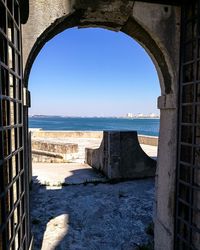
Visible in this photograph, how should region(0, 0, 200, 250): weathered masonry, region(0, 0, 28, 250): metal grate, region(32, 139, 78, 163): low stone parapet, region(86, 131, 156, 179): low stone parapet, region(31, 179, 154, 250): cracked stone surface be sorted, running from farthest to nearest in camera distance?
region(32, 139, 78, 163): low stone parapet, region(86, 131, 156, 179): low stone parapet, region(31, 179, 154, 250): cracked stone surface, region(0, 0, 200, 250): weathered masonry, region(0, 0, 28, 250): metal grate

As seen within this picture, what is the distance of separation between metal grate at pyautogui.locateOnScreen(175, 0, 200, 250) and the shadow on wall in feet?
4.41

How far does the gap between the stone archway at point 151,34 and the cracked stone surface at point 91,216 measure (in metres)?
0.93

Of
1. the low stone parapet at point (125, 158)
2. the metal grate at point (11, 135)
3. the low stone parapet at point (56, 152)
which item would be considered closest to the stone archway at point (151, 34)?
the metal grate at point (11, 135)

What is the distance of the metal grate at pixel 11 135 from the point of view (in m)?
2.24

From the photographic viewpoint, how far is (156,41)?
3.61 m

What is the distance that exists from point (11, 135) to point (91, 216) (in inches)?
140

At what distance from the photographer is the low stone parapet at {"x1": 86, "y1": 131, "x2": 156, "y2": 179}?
836 cm

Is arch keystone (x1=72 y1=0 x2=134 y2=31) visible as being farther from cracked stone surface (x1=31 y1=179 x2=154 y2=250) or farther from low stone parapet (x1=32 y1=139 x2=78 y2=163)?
low stone parapet (x1=32 y1=139 x2=78 y2=163)

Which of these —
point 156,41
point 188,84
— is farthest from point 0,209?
point 156,41

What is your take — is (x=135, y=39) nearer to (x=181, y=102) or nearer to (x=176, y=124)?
(x=181, y=102)

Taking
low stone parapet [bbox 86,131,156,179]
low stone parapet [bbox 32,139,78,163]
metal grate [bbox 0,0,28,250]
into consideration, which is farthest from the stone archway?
low stone parapet [bbox 32,139,78,163]

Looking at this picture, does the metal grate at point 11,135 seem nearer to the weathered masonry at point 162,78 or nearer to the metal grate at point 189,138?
the weathered masonry at point 162,78

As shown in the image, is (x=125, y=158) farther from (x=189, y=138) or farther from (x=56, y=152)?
(x=189, y=138)

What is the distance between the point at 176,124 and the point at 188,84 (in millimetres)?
635
